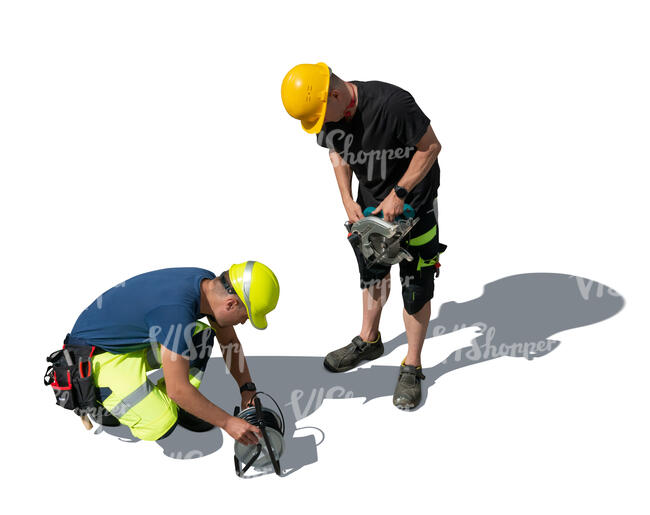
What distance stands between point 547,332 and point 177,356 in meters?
2.91

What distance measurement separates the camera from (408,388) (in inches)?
174

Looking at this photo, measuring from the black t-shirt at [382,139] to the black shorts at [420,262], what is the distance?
13 centimetres

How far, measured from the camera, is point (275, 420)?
3.86 m

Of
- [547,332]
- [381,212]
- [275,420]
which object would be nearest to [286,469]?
[275,420]

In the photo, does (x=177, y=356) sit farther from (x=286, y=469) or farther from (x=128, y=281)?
(x=286, y=469)

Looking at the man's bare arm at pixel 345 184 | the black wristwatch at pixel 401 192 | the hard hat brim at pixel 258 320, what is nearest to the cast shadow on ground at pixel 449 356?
the hard hat brim at pixel 258 320

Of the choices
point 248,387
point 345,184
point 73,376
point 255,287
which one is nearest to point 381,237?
point 345,184

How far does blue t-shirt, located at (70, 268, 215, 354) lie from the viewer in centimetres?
350

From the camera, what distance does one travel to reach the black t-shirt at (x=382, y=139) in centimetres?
378

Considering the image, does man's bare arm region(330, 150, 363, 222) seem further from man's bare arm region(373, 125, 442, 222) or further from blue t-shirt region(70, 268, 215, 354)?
blue t-shirt region(70, 268, 215, 354)

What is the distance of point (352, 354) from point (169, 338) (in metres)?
1.73

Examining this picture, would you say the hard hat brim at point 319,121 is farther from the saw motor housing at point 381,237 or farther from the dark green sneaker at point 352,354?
the dark green sneaker at point 352,354

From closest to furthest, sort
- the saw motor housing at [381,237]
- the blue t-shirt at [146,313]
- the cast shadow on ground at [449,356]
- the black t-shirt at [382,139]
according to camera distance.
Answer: the blue t-shirt at [146,313], the black t-shirt at [382,139], the saw motor housing at [381,237], the cast shadow on ground at [449,356]

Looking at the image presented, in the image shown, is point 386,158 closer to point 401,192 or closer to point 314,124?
point 401,192
